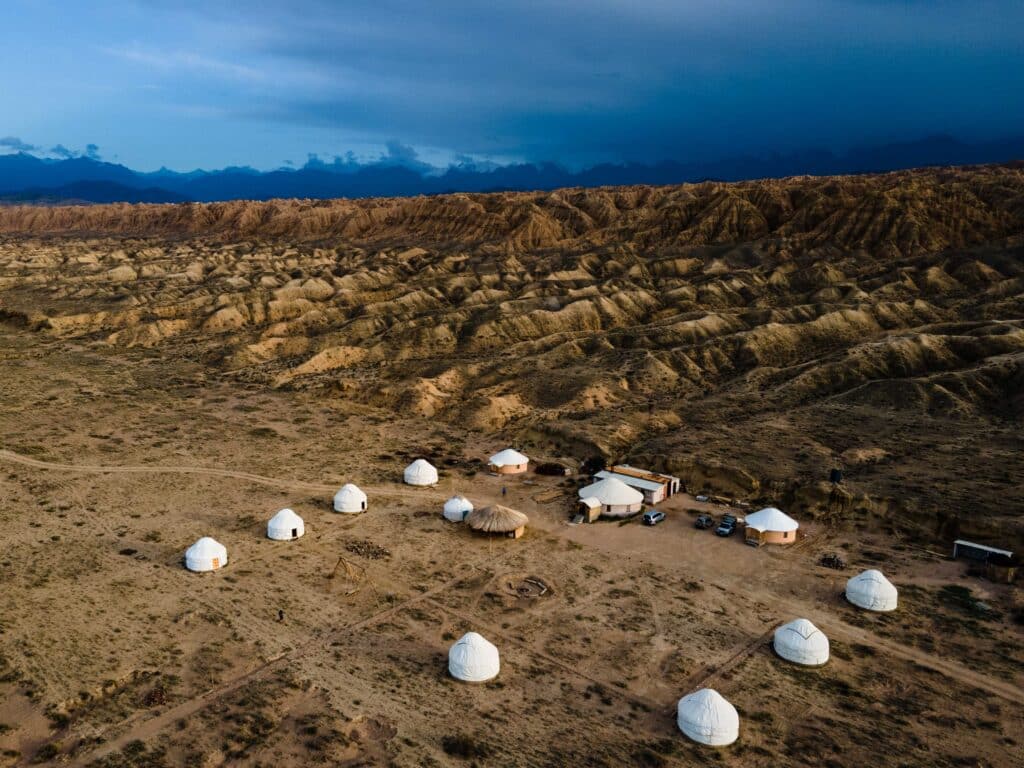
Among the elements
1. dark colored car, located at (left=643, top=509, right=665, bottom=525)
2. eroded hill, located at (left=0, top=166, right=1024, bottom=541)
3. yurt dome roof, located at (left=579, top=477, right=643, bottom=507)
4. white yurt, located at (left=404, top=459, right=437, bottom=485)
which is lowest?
dark colored car, located at (left=643, top=509, right=665, bottom=525)

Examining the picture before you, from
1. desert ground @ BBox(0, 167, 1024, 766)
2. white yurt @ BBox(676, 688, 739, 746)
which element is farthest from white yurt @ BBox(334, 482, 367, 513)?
white yurt @ BBox(676, 688, 739, 746)

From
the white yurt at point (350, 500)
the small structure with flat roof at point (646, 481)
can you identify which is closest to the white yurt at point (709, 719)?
the small structure with flat roof at point (646, 481)

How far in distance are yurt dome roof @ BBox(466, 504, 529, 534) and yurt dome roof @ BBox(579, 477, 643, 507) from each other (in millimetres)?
5093

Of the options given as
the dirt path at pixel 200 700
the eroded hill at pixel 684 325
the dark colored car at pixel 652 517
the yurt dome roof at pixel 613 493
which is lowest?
the dirt path at pixel 200 700

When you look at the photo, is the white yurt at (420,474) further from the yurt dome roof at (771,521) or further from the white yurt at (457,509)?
the yurt dome roof at (771,521)

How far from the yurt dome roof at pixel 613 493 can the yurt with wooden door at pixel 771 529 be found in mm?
6646

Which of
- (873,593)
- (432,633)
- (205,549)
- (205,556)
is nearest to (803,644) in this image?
(873,593)

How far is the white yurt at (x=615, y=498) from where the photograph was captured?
4288cm

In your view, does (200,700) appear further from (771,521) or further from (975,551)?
(975,551)

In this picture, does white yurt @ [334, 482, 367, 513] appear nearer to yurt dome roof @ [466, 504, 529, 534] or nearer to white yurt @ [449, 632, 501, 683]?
yurt dome roof @ [466, 504, 529, 534]

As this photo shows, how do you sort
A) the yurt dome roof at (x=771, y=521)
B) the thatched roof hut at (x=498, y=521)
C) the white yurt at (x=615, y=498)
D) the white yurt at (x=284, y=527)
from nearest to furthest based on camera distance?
the white yurt at (x=284, y=527)
the yurt dome roof at (x=771, y=521)
the thatched roof hut at (x=498, y=521)
the white yurt at (x=615, y=498)

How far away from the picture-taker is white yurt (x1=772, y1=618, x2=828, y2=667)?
93.0ft

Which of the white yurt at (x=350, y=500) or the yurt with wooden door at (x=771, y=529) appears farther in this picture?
the white yurt at (x=350, y=500)

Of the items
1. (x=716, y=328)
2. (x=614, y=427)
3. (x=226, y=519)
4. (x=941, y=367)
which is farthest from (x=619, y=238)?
(x=226, y=519)
